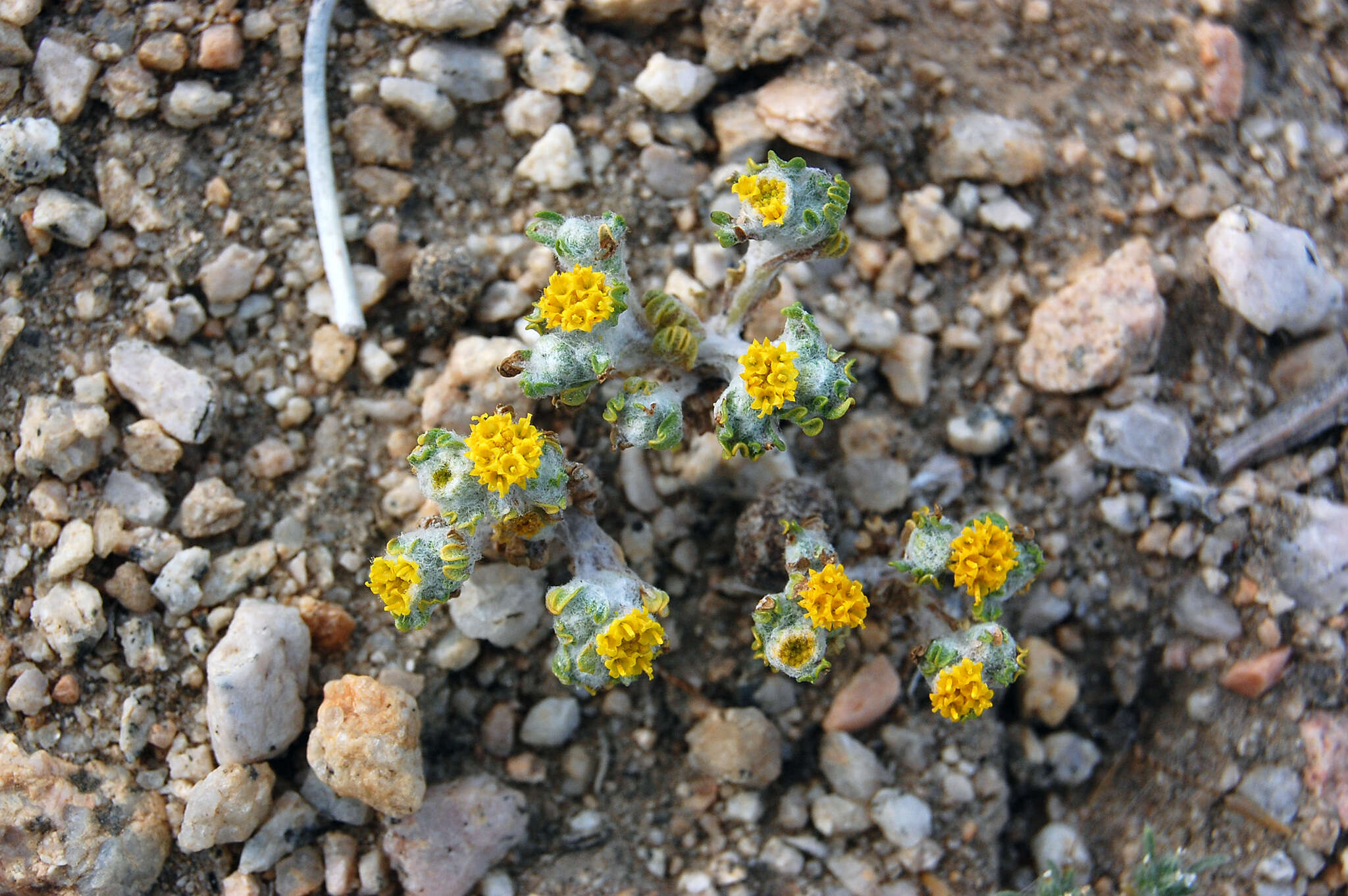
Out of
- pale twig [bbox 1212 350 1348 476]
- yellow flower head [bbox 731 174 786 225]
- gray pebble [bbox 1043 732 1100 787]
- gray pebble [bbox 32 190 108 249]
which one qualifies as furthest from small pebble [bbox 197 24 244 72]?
pale twig [bbox 1212 350 1348 476]

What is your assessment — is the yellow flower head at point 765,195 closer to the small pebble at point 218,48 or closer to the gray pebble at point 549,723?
the gray pebble at point 549,723

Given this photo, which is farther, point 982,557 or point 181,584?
point 181,584

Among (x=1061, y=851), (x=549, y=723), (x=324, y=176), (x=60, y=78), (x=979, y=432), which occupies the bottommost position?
(x=1061, y=851)

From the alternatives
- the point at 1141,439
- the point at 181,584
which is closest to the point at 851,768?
the point at 1141,439

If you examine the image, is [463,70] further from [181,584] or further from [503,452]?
[181,584]

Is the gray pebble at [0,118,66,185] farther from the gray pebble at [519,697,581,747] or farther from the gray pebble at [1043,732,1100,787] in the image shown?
the gray pebble at [1043,732,1100,787]

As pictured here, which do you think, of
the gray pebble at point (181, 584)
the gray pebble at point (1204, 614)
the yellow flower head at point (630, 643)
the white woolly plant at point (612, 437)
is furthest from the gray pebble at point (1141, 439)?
the gray pebble at point (181, 584)
